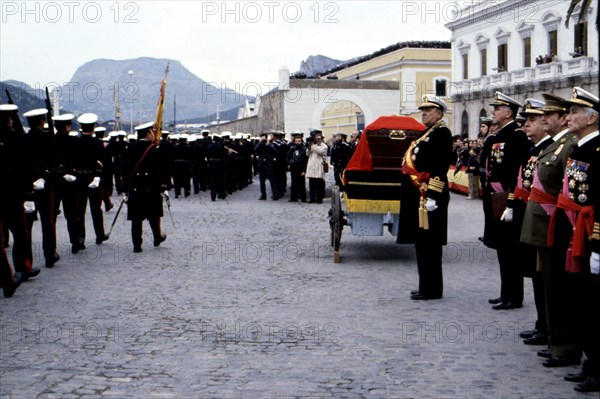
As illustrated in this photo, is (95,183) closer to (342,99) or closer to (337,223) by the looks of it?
(337,223)

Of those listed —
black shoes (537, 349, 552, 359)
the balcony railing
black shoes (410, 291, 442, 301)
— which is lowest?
black shoes (537, 349, 552, 359)

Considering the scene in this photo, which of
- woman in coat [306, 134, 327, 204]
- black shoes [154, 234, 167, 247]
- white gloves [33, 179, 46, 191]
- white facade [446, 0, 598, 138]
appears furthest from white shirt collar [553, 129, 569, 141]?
white facade [446, 0, 598, 138]

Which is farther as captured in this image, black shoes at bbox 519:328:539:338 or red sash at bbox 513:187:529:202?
red sash at bbox 513:187:529:202

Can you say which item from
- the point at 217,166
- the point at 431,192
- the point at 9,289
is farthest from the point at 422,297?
the point at 217,166

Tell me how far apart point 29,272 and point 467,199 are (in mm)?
15803

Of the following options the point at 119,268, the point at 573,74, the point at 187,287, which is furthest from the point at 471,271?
the point at 573,74

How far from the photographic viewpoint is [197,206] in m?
22.2

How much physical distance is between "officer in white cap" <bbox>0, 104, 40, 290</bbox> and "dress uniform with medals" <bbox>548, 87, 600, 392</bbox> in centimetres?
607

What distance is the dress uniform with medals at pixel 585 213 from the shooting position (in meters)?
5.64

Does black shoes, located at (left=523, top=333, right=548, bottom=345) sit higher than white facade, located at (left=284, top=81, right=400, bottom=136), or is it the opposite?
white facade, located at (left=284, top=81, right=400, bottom=136)

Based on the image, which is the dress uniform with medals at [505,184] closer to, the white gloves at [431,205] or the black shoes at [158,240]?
the white gloves at [431,205]

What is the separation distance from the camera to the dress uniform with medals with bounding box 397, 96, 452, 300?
9.04 metres

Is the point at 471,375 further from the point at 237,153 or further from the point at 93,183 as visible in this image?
the point at 237,153

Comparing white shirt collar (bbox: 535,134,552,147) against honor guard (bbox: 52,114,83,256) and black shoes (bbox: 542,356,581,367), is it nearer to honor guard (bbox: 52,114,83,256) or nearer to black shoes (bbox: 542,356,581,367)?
black shoes (bbox: 542,356,581,367)
